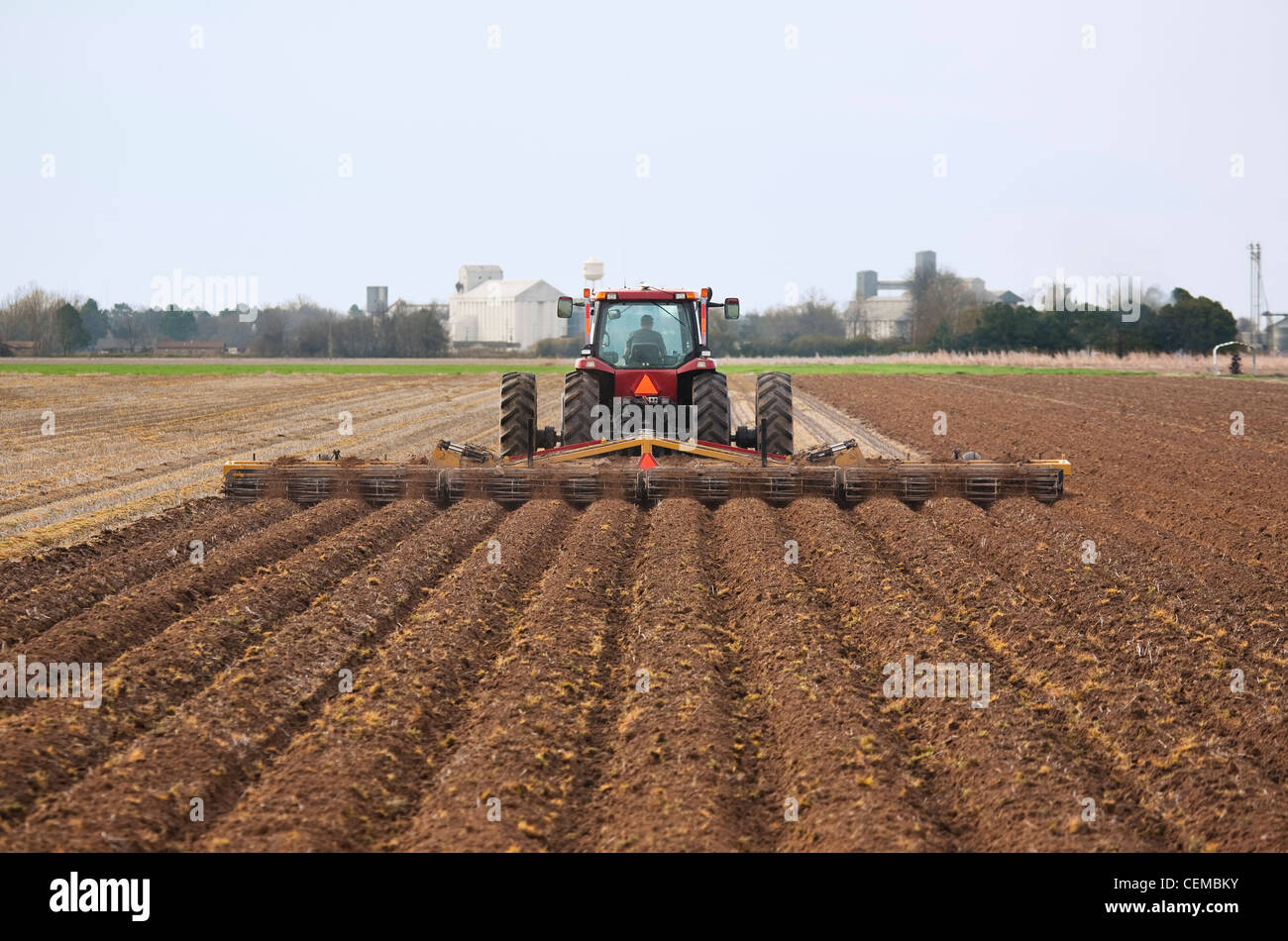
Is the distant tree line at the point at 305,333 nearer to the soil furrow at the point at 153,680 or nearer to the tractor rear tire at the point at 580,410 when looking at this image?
the tractor rear tire at the point at 580,410

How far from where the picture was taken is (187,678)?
564cm

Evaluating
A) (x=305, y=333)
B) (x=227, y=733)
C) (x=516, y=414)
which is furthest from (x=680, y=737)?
(x=305, y=333)

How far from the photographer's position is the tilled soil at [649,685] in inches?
163

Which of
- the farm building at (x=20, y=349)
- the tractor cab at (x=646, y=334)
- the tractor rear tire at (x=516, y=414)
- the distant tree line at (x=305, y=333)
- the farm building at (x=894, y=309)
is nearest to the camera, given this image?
the tractor cab at (x=646, y=334)

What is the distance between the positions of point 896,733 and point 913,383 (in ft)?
111

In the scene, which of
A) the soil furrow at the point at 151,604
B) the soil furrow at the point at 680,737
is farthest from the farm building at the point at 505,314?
the soil furrow at the point at 680,737

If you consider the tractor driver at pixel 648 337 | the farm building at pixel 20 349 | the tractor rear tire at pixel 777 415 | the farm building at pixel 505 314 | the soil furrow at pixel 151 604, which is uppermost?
the farm building at pixel 505 314

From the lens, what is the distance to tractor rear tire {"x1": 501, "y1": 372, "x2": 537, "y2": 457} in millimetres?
12922

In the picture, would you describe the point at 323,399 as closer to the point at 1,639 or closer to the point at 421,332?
the point at 1,639

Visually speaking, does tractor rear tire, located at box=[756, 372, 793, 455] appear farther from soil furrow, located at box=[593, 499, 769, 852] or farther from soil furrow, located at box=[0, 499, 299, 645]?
soil furrow, located at box=[593, 499, 769, 852]

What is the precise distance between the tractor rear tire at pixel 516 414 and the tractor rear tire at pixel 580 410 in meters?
0.56

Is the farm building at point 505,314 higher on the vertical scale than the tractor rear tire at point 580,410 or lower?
higher

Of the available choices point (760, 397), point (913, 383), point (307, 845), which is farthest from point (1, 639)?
point (913, 383)

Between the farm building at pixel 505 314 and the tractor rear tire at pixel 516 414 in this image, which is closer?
the tractor rear tire at pixel 516 414
